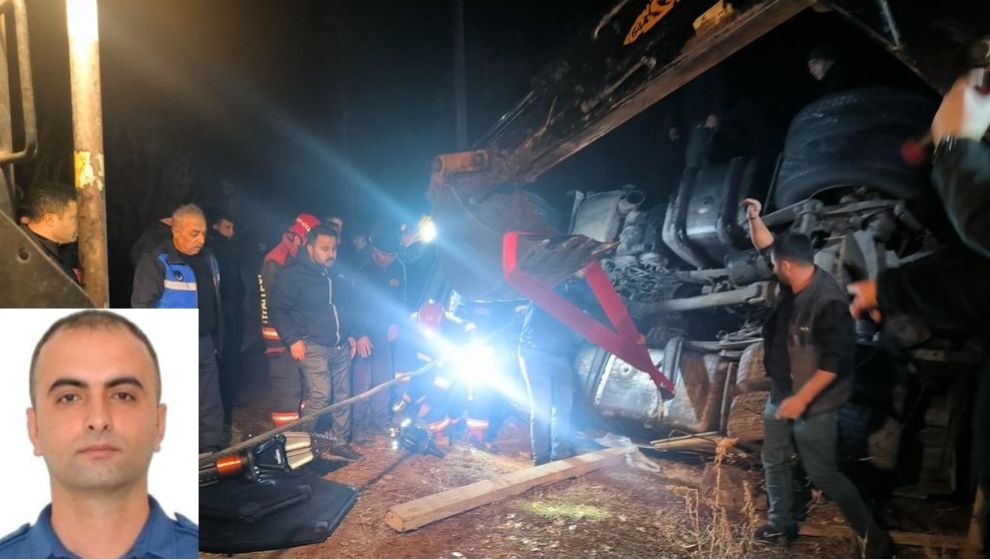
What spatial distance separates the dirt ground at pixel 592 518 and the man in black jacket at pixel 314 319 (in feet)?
1.82

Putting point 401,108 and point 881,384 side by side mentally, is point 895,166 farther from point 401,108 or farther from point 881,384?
point 401,108

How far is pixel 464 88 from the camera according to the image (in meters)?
9.78

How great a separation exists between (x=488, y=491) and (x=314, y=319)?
2.04 m

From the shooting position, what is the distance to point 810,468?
9.02ft

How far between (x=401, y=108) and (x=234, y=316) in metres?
6.80

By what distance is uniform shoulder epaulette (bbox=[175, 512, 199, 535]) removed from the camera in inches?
75.4

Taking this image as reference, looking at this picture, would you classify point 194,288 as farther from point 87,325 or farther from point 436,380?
point 436,380

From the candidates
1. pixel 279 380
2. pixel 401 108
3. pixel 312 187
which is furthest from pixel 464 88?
pixel 279 380

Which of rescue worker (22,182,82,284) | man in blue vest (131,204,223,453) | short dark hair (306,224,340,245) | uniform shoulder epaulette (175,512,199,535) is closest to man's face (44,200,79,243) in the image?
rescue worker (22,182,82,284)

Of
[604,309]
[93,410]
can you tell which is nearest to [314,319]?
[604,309]

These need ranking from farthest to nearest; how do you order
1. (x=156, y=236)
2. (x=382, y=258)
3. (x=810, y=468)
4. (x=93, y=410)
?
(x=382, y=258) < (x=156, y=236) < (x=810, y=468) < (x=93, y=410)

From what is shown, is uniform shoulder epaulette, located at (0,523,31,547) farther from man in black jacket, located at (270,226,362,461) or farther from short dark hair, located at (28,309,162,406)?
man in black jacket, located at (270,226,362,461)

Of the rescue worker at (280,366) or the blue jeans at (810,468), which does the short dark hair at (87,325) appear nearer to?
the rescue worker at (280,366)

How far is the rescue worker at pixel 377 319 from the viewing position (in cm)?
495
